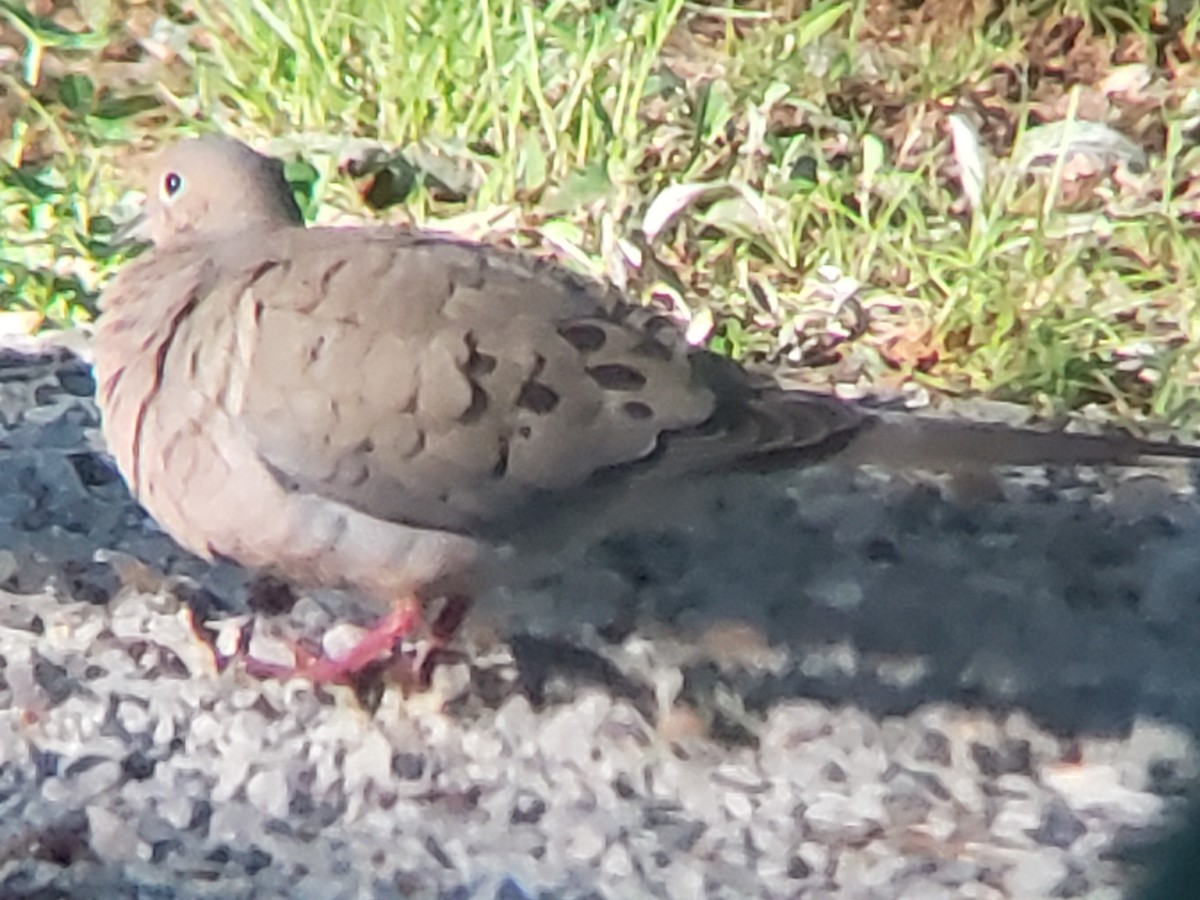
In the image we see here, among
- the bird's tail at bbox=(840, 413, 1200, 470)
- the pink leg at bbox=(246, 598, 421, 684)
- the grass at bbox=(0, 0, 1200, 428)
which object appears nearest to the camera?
the bird's tail at bbox=(840, 413, 1200, 470)

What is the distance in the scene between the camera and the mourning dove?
106 inches

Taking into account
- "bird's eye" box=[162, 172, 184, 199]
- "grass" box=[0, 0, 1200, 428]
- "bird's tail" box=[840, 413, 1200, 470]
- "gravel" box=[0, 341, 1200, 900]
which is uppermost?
"bird's eye" box=[162, 172, 184, 199]

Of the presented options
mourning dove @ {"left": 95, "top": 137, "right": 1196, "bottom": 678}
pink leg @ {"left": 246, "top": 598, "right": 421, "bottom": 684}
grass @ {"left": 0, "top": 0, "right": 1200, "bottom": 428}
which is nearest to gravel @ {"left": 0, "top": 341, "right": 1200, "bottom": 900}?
pink leg @ {"left": 246, "top": 598, "right": 421, "bottom": 684}

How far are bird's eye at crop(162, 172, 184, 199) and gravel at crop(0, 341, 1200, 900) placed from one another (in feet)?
1.86

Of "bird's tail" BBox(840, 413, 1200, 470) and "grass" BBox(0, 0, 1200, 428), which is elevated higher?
"bird's tail" BBox(840, 413, 1200, 470)

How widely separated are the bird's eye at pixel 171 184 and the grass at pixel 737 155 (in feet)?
3.32

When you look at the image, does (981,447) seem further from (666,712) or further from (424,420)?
(424,420)

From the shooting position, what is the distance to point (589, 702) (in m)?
2.94

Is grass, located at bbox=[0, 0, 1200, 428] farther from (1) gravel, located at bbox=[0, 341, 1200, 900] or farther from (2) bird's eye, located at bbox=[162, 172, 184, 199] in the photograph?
(2) bird's eye, located at bbox=[162, 172, 184, 199]

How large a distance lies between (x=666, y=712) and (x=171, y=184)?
3.61 feet

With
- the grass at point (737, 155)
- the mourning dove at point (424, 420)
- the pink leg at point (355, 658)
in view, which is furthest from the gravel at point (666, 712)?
A: the grass at point (737, 155)

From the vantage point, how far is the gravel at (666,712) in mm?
2592

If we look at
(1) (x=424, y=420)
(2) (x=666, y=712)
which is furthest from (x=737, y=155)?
(1) (x=424, y=420)

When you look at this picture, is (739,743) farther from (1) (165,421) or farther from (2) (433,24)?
(2) (433,24)
